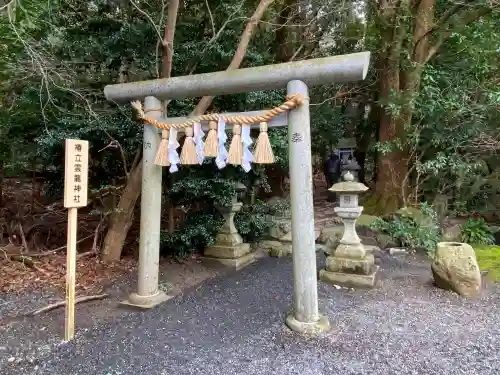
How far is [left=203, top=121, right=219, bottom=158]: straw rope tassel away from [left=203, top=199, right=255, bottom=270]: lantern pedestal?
2.21 meters

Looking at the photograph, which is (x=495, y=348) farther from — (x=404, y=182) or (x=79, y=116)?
(x=79, y=116)

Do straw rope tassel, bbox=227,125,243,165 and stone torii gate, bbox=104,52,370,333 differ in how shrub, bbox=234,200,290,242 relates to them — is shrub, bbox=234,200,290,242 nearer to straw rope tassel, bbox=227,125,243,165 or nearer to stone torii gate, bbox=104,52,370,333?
stone torii gate, bbox=104,52,370,333

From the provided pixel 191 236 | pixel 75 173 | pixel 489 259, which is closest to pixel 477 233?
pixel 489 259

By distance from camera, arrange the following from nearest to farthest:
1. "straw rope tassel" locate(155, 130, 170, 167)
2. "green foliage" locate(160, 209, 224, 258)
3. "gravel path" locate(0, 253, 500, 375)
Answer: "gravel path" locate(0, 253, 500, 375)
"straw rope tassel" locate(155, 130, 170, 167)
"green foliage" locate(160, 209, 224, 258)

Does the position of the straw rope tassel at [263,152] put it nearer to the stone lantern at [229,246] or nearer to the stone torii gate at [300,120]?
the stone torii gate at [300,120]

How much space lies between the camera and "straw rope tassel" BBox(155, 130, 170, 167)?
326 cm

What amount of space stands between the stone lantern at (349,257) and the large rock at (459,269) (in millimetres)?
780

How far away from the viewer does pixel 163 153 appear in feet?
10.7

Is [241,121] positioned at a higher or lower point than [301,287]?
higher

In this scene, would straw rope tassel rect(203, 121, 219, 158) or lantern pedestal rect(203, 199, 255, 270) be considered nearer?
straw rope tassel rect(203, 121, 219, 158)

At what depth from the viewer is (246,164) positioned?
9.73ft

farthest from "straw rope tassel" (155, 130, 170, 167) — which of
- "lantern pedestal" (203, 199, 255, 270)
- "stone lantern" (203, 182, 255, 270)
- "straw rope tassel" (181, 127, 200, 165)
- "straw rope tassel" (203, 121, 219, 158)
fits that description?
"lantern pedestal" (203, 199, 255, 270)

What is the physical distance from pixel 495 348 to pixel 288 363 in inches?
65.1

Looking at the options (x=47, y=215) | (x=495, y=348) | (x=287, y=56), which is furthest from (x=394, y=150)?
(x=47, y=215)
